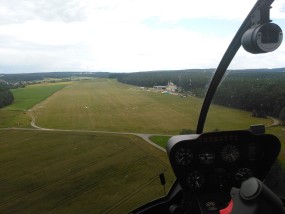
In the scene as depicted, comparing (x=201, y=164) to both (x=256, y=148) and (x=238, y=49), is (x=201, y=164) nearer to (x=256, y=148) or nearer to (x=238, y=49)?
(x=256, y=148)

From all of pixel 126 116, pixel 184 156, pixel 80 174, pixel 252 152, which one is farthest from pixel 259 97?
pixel 126 116

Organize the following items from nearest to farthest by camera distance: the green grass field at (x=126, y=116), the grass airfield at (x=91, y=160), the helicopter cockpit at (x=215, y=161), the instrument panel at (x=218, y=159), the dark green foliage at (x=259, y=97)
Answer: the helicopter cockpit at (x=215, y=161) < the instrument panel at (x=218, y=159) < the dark green foliage at (x=259, y=97) < the grass airfield at (x=91, y=160) < the green grass field at (x=126, y=116)

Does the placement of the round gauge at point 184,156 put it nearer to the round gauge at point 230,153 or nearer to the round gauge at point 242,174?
the round gauge at point 230,153

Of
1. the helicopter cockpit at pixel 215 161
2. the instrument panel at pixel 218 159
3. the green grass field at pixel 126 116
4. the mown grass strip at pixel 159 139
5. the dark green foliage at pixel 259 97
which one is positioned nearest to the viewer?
the helicopter cockpit at pixel 215 161

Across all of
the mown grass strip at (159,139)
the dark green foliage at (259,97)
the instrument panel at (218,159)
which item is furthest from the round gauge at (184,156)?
the mown grass strip at (159,139)

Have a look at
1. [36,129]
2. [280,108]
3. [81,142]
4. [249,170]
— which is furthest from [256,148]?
[36,129]

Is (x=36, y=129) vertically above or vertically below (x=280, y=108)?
below
